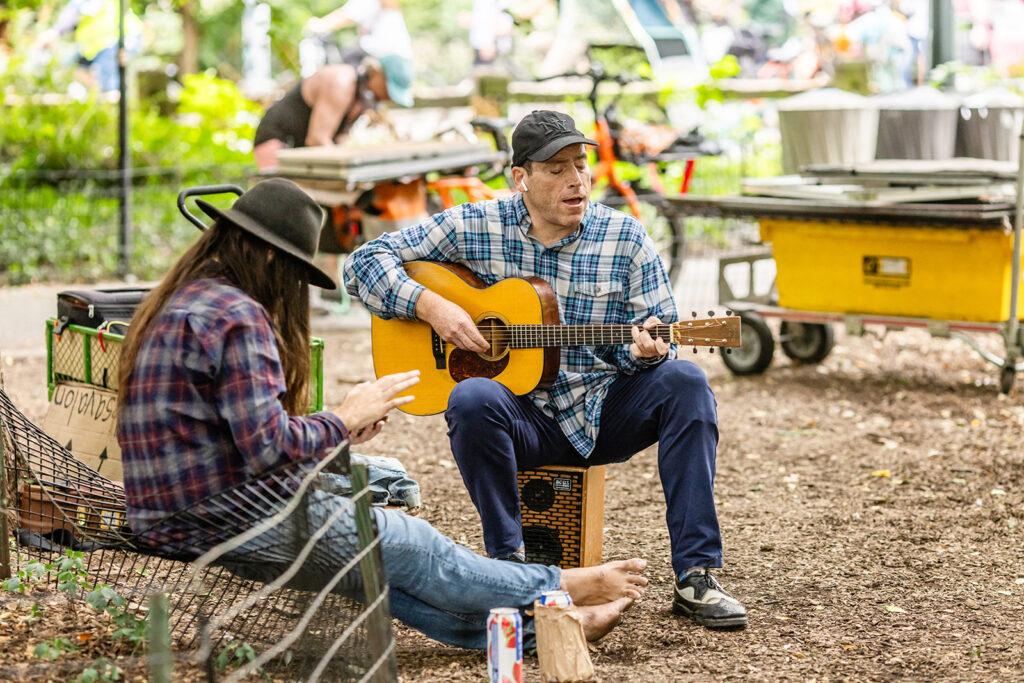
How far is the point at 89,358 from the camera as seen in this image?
4.62 meters

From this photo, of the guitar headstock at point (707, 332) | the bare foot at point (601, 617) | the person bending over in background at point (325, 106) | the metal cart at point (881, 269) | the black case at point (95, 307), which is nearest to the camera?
the bare foot at point (601, 617)

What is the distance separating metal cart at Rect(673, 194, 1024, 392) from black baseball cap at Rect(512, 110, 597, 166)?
3.09 m

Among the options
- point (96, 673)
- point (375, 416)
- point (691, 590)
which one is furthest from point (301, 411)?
point (691, 590)

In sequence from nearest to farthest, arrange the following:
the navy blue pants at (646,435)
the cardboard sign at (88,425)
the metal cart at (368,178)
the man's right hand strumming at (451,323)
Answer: the navy blue pants at (646,435) → the man's right hand strumming at (451,323) → the cardboard sign at (88,425) → the metal cart at (368,178)

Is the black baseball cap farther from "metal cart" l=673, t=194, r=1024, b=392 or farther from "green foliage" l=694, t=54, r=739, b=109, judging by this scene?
"green foliage" l=694, t=54, r=739, b=109

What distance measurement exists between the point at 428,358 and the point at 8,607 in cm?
148

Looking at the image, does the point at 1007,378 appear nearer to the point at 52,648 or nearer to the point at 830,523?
the point at 830,523

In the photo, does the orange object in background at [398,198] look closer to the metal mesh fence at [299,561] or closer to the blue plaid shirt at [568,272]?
the blue plaid shirt at [568,272]

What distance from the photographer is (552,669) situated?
10.8ft

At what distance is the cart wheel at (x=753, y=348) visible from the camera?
7523 mm

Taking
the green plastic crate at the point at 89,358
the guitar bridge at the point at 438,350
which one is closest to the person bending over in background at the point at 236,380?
the guitar bridge at the point at 438,350

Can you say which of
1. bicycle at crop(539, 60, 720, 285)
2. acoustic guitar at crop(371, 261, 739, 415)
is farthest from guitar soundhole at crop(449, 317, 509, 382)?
bicycle at crop(539, 60, 720, 285)

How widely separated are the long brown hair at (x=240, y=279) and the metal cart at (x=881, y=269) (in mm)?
4395

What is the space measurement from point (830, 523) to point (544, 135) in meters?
1.99
